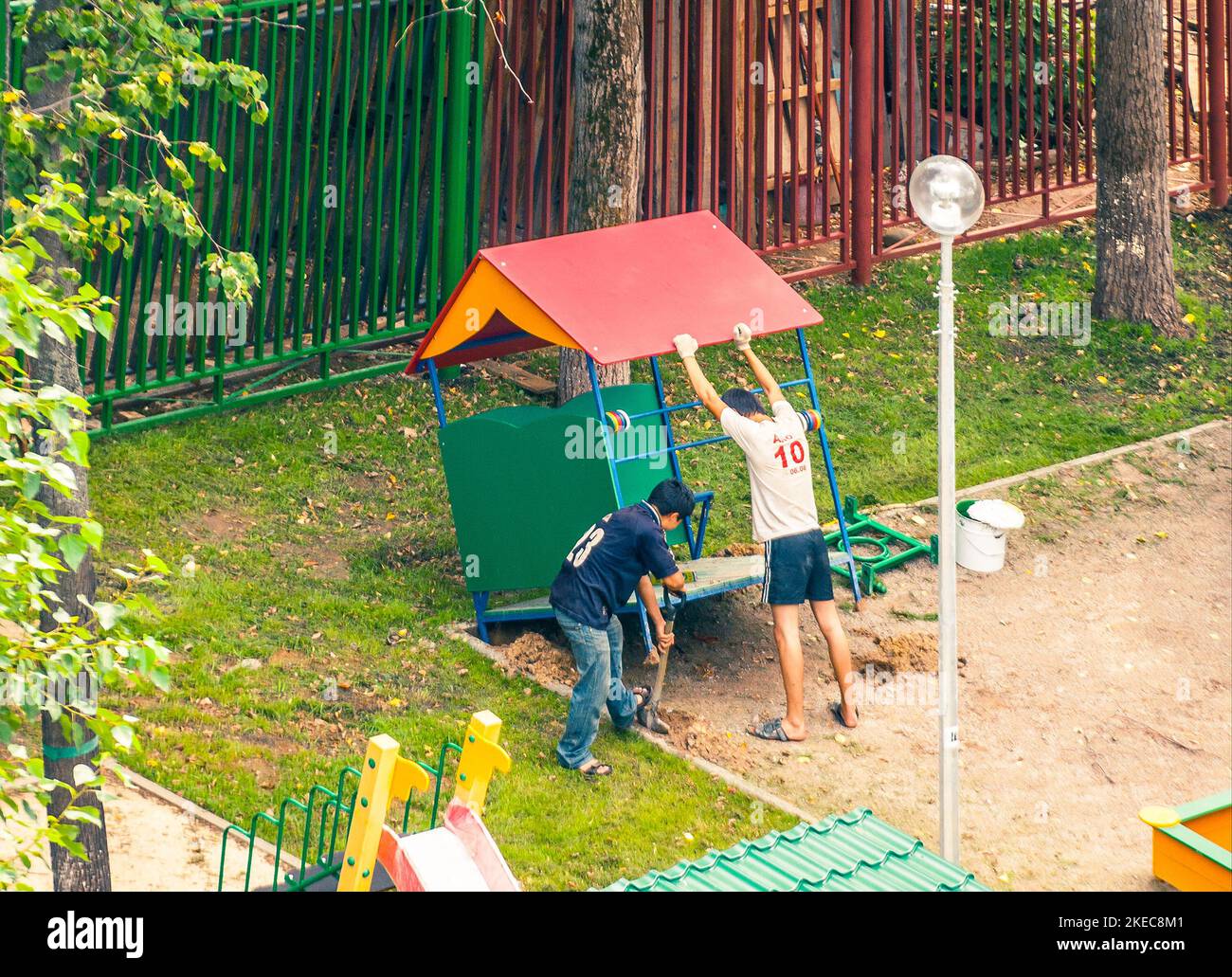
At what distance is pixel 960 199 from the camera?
6.84 m

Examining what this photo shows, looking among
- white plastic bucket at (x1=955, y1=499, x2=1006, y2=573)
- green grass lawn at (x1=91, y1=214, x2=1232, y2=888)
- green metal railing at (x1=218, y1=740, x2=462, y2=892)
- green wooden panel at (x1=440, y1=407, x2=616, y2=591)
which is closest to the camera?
green metal railing at (x1=218, y1=740, x2=462, y2=892)

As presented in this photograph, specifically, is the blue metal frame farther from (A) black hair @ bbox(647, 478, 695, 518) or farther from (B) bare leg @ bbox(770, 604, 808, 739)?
(B) bare leg @ bbox(770, 604, 808, 739)

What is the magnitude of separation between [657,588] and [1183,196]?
330 inches

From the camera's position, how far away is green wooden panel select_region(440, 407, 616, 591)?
940cm

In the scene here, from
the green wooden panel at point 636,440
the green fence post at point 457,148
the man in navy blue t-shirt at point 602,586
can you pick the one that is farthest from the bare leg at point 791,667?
the green fence post at point 457,148

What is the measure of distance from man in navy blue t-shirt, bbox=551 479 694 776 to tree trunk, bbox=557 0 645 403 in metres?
3.40

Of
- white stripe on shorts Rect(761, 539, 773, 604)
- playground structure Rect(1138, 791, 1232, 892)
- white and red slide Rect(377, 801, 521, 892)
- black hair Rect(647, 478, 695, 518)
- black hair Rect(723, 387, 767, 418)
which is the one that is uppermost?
black hair Rect(723, 387, 767, 418)

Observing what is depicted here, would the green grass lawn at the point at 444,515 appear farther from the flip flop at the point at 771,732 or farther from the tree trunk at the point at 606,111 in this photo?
the tree trunk at the point at 606,111

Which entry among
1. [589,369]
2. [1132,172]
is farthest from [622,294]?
[1132,172]

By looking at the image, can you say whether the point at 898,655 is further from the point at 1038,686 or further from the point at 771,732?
the point at 771,732

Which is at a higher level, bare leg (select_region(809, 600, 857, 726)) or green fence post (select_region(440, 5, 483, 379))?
green fence post (select_region(440, 5, 483, 379))

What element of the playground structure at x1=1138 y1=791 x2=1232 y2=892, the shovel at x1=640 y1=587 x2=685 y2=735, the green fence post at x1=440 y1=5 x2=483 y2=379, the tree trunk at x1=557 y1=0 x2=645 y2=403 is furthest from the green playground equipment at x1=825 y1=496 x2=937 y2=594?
the green fence post at x1=440 y1=5 x2=483 y2=379

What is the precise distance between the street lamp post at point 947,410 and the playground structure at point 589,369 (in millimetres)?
2356

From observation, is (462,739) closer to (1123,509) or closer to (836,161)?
(1123,509)
